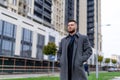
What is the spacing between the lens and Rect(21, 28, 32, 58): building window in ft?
184

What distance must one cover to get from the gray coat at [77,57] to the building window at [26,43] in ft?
167

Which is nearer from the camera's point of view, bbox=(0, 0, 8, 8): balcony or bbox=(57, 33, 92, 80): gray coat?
bbox=(57, 33, 92, 80): gray coat

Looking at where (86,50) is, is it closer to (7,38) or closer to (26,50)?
(7,38)

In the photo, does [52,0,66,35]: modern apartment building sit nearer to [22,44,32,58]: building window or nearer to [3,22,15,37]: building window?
[22,44,32,58]: building window

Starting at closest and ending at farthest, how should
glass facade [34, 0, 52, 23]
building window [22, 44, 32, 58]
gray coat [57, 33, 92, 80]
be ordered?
gray coat [57, 33, 92, 80] → building window [22, 44, 32, 58] → glass facade [34, 0, 52, 23]

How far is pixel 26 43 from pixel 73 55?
54109 millimetres

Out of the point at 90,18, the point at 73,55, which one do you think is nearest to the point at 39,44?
the point at 73,55

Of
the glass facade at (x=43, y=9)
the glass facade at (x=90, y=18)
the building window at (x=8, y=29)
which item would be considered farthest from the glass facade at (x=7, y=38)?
the glass facade at (x=90, y=18)

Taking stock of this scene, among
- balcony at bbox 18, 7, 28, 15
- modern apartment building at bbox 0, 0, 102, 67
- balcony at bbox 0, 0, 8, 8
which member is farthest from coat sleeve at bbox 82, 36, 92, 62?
balcony at bbox 18, 7, 28, 15

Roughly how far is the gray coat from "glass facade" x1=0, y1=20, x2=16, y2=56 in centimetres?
4408

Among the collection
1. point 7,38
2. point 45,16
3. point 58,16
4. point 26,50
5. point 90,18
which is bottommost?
point 26,50

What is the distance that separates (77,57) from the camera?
425 centimetres

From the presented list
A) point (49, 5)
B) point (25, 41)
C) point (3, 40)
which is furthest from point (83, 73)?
point (49, 5)

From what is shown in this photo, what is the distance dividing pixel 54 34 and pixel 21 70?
1408 inches
